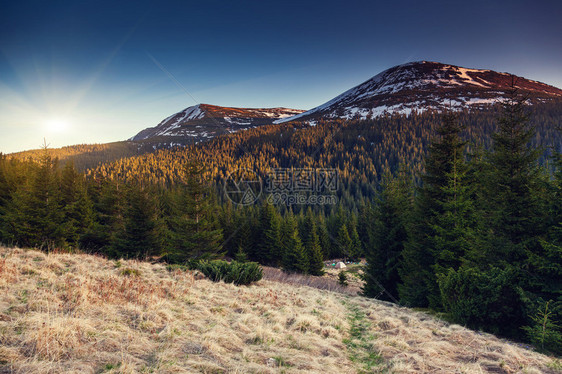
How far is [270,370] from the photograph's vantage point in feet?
12.8

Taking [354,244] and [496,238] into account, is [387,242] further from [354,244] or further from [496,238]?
[354,244]

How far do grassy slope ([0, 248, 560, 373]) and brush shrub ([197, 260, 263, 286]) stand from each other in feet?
11.7

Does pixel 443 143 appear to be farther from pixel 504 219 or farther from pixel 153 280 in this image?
pixel 153 280

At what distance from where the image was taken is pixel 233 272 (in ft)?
39.7

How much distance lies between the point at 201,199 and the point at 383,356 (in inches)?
826

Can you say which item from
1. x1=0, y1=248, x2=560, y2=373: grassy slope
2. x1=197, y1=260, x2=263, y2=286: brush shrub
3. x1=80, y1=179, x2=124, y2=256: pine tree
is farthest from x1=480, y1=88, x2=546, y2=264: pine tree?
x1=80, y1=179, x2=124, y2=256: pine tree

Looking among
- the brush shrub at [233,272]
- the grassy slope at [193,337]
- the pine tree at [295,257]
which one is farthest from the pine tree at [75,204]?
the pine tree at [295,257]

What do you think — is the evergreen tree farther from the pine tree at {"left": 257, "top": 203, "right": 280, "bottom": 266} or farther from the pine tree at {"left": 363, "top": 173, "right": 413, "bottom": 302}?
the pine tree at {"left": 363, "top": 173, "right": 413, "bottom": 302}

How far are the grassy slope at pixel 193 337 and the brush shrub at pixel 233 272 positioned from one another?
356 centimetres

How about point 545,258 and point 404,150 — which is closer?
point 545,258

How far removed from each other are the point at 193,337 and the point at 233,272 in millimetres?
7319

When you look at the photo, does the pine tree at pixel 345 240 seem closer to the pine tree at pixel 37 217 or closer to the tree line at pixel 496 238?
the tree line at pixel 496 238

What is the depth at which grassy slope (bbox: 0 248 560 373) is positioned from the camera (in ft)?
12.2

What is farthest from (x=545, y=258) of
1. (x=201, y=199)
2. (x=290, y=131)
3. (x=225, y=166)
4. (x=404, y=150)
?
(x=290, y=131)
